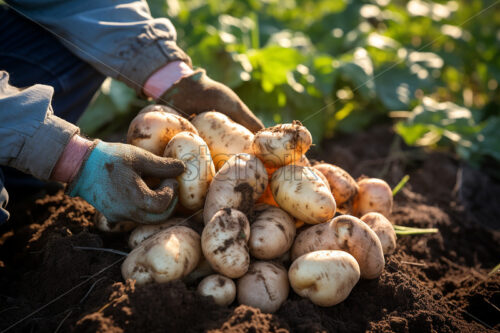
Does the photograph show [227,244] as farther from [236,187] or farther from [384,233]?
[384,233]

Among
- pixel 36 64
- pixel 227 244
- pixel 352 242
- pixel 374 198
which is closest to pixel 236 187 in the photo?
pixel 227 244

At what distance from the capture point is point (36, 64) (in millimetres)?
2686

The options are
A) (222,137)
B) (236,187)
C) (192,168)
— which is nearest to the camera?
(236,187)

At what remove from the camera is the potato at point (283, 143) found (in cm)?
218

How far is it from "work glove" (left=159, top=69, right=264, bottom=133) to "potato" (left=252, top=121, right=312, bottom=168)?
1.61 feet

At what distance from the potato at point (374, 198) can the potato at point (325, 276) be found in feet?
2.32

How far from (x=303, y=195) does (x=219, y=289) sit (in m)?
0.70

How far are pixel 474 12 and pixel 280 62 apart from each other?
3.93 metres

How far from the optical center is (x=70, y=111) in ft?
9.89

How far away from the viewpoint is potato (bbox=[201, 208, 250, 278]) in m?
1.83

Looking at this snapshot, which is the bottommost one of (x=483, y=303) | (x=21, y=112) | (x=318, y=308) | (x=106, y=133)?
(x=106, y=133)

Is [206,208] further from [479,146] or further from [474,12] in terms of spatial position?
[474,12]

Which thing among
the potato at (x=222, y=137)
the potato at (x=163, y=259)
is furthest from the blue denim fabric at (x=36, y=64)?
the potato at (x=163, y=259)

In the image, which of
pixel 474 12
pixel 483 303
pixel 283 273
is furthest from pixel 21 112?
pixel 474 12
